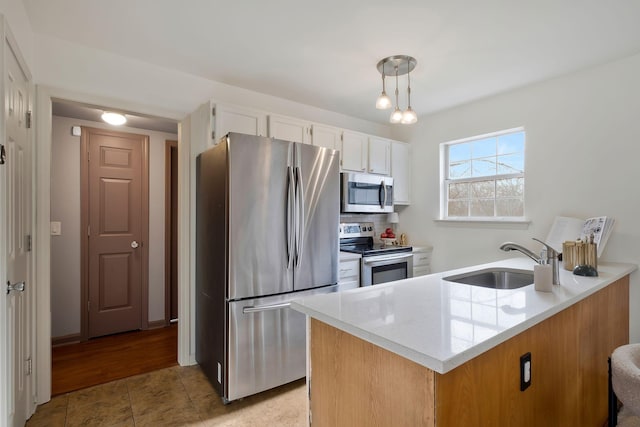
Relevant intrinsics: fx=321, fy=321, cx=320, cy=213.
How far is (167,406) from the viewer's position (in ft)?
7.08

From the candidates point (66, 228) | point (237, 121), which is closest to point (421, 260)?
point (237, 121)

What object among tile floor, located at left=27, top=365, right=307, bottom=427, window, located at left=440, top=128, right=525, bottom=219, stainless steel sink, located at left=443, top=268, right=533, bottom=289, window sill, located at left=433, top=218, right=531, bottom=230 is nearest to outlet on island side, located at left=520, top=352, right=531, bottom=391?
stainless steel sink, located at left=443, top=268, right=533, bottom=289

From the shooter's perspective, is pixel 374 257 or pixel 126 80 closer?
pixel 126 80

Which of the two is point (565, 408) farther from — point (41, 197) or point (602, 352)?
point (41, 197)

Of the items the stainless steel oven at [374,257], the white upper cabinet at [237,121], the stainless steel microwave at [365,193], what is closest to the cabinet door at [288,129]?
the white upper cabinet at [237,121]

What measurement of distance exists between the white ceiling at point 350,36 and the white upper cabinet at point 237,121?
33 cm

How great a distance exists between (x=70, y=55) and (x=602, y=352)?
3.89 m

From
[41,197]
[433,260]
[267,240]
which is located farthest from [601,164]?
[41,197]

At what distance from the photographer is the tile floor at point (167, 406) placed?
2.00 metres

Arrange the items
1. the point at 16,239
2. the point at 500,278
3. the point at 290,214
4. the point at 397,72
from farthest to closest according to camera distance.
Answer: the point at 397,72 < the point at 290,214 < the point at 500,278 < the point at 16,239

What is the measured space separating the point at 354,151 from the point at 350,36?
1.45 m

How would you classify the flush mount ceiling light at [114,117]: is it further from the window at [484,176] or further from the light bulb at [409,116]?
the window at [484,176]

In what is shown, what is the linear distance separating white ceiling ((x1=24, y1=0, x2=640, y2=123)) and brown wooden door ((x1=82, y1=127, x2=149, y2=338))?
1381 millimetres

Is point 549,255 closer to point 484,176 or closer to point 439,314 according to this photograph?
point 439,314
